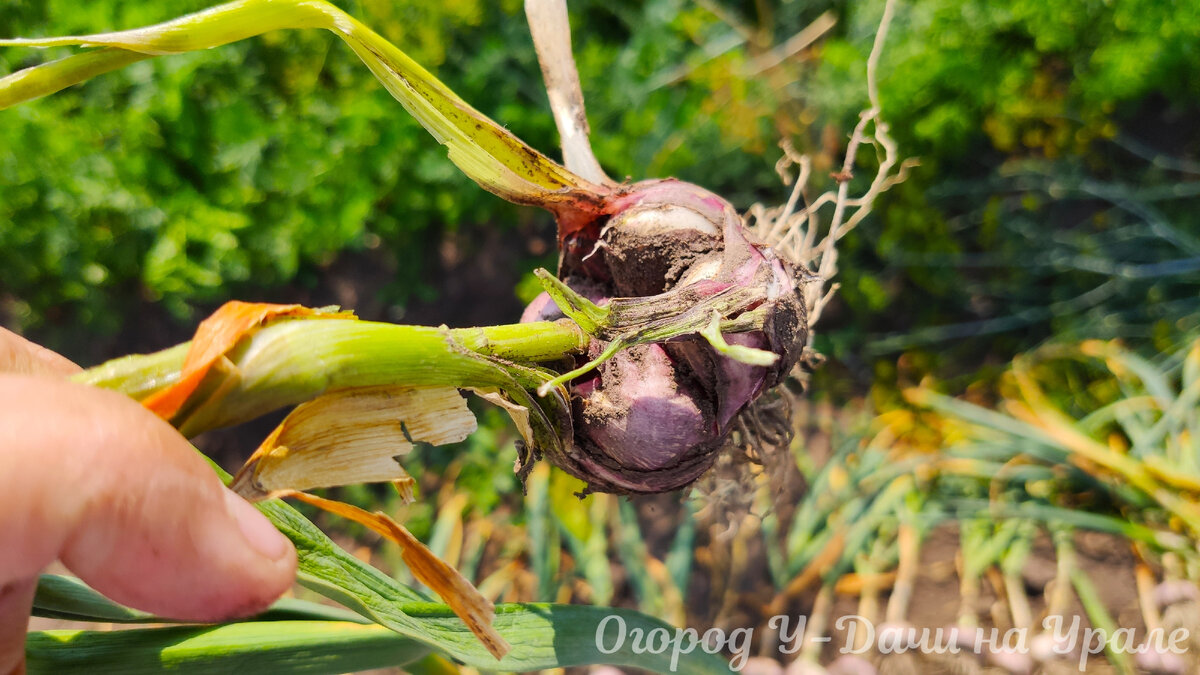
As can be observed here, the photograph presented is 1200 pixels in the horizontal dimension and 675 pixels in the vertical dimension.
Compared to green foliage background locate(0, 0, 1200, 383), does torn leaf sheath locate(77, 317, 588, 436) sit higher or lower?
lower

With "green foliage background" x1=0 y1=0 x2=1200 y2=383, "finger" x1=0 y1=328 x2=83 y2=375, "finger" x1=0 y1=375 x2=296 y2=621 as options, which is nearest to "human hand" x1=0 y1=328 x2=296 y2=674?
"finger" x1=0 y1=375 x2=296 y2=621

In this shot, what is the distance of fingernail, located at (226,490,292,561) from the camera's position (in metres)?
0.41

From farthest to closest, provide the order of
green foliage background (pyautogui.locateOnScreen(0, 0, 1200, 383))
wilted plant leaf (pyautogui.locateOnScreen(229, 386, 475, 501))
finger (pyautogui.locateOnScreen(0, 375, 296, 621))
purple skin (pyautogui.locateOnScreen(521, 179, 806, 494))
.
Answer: green foliage background (pyautogui.locateOnScreen(0, 0, 1200, 383))
purple skin (pyautogui.locateOnScreen(521, 179, 806, 494))
wilted plant leaf (pyautogui.locateOnScreen(229, 386, 475, 501))
finger (pyautogui.locateOnScreen(0, 375, 296, 621))

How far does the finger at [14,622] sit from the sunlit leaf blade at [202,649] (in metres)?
0.05

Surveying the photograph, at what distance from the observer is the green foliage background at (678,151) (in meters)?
1.26

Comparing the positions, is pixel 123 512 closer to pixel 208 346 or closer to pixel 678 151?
pixel 208 346

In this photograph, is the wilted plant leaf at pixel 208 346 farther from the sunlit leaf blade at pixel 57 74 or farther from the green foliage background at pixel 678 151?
the green foliage background at pixel 678 151

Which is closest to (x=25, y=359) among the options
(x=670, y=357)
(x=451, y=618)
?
(x=451, y=618)

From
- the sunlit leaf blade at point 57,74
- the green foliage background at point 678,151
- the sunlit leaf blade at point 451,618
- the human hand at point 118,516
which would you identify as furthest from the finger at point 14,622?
the green foliage background at point 678,151

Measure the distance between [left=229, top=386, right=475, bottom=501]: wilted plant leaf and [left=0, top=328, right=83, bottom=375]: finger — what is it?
22 centimetres

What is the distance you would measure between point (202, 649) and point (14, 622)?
112mm

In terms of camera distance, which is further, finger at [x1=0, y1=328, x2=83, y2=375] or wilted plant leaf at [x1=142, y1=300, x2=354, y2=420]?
finger at [x1=0, y1=328, x2=83, y2=375]

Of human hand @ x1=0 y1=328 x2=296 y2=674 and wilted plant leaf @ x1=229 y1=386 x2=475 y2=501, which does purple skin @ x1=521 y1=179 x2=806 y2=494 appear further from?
human hand @ x1=0 y1=328 x2=296 y2=674

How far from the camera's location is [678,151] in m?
1.35
